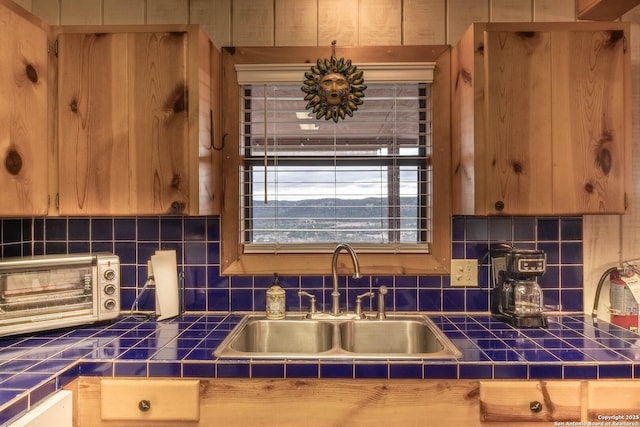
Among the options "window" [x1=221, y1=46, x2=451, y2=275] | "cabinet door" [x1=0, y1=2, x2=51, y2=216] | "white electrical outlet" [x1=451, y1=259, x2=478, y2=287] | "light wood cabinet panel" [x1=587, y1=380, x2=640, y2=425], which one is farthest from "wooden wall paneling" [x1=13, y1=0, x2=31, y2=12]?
"light wood cabinet panel" [x1=587, y1=380, x2=640, y2=425]

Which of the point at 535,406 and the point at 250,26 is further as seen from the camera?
the point at 250,26

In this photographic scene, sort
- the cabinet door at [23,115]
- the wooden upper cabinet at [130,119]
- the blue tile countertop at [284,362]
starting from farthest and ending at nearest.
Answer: the wooden upper cabinet at [130,119], the cabinet door at [23,115], the blue tile countertop at [284,362]

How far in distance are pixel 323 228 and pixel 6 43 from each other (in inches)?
55.9

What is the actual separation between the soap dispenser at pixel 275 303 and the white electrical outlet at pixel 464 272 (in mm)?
802

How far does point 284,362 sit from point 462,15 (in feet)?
5.69

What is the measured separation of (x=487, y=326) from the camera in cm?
181

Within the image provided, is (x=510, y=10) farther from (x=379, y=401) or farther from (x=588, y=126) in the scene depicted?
(x=379, y=401)

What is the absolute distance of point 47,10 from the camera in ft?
6.79

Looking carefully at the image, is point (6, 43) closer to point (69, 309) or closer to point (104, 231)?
point (104, 231)

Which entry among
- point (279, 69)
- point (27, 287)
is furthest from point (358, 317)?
point (27, 287)

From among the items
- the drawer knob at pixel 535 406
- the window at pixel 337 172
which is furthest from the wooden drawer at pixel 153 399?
the drawer knob at pixel 535 406

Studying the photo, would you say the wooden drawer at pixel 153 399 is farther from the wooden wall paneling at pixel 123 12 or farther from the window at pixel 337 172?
the wooden wall paneling at pixel 123 12

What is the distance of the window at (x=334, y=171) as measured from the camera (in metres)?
2.02

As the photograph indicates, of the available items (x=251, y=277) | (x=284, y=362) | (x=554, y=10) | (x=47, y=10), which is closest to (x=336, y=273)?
(x=251, y=277)
